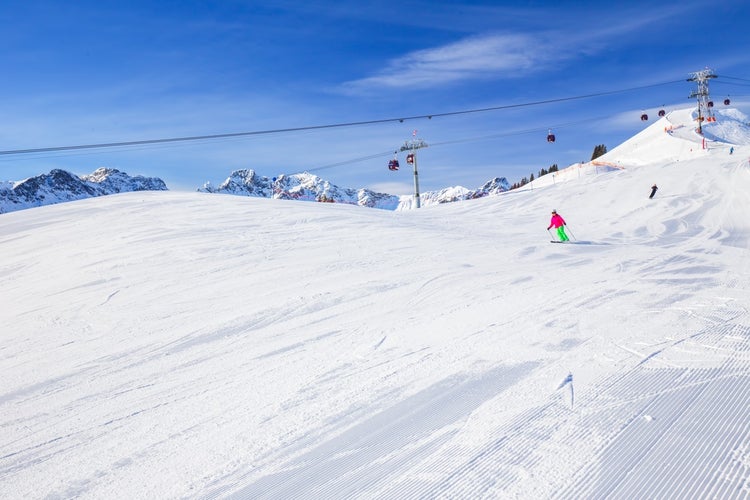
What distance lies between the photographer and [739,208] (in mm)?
23875

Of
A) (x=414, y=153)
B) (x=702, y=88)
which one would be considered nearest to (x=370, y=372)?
(x=414, y=153)

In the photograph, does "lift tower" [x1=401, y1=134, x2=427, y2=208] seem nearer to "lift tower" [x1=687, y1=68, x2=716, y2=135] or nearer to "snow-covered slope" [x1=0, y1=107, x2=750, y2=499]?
"snow-covered slope" [x1=0, y1=107, x2=750, y2=499]

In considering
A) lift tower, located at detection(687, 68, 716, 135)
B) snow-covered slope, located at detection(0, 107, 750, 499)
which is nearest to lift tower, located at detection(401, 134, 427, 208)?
snow-covered slope, located at detection(0, 107, 750, 499)

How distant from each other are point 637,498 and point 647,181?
3774 centimetres

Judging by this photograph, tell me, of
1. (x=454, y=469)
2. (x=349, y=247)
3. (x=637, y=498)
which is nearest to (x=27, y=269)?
(x=349, y=247)

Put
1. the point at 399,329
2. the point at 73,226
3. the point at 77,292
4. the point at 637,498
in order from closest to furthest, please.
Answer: the point at 637,498, the point at 399,329, the point at 77,292, the point at 73,226

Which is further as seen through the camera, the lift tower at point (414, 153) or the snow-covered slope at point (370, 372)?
the lift tower at point (414, 153)

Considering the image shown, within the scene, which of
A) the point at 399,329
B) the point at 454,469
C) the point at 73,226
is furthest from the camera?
the point at 73,226

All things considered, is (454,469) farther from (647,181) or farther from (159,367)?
(647,181)

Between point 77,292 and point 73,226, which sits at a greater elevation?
point 73,226

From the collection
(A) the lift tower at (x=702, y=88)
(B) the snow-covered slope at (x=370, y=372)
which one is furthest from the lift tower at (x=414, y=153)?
(A) the lift tower at (x=702, y=88)

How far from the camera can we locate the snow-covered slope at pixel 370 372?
3.69m

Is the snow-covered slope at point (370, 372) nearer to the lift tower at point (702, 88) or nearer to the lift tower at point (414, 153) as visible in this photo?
the lift tower at point (414, 153)

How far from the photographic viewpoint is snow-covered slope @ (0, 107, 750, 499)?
12.1 feet
